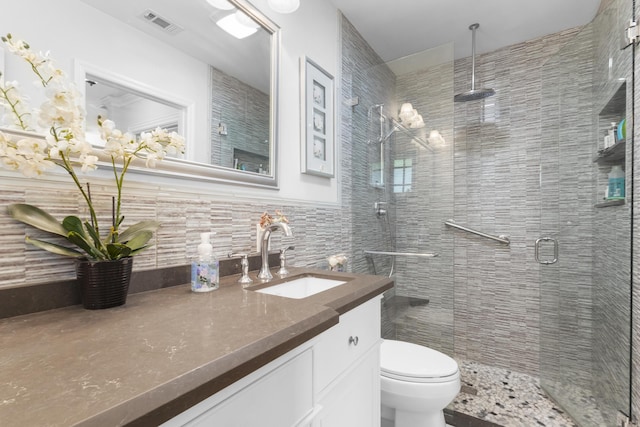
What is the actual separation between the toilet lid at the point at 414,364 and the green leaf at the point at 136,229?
46.7 inches

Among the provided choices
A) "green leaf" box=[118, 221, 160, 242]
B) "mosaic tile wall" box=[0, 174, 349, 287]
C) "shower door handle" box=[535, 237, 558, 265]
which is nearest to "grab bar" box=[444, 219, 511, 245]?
"shower door handle" box=[535, 237, 558, 265]

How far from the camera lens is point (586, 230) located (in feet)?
5.90

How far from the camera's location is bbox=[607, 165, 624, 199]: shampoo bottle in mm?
1453

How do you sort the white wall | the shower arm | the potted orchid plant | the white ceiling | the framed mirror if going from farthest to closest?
the shower arm
the white ceiling
the framed mirror
the white wall
the potted orchid plant

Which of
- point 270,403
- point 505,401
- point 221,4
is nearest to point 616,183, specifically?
point 505,401

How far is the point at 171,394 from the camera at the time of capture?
0.41 m

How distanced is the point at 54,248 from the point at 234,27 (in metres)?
1.06

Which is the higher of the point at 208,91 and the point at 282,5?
the point at 282,5

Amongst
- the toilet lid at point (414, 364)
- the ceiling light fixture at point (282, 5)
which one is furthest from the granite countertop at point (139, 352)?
the ceiling light fixture at point (282, 5)

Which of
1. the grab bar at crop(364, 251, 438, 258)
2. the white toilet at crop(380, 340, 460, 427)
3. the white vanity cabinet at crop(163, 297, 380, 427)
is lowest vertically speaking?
the white toilet at crop(380, 340, 460, 427)

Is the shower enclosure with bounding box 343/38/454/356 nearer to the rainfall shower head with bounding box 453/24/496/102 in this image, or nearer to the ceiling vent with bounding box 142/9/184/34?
the rainfall shower head with bounding box 453/24/496/102

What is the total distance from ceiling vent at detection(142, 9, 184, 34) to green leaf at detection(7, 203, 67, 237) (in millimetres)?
667

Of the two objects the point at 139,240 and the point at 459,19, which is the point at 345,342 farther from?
the point at 459,19

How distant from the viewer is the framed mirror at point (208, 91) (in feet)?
2.99
